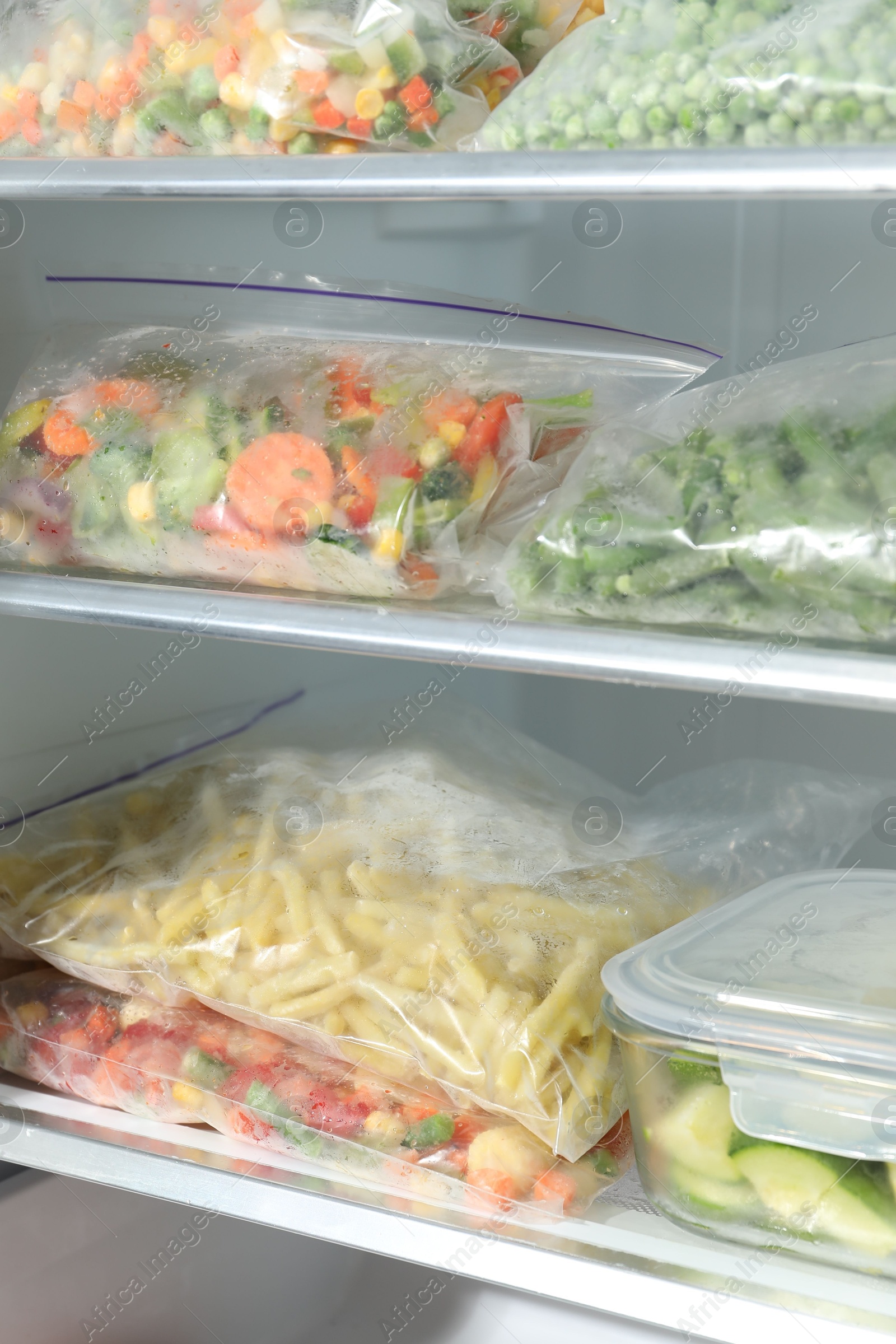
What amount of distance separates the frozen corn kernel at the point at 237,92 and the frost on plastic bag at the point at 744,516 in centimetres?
Result: 37

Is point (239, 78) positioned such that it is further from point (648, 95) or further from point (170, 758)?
point (170, 758)

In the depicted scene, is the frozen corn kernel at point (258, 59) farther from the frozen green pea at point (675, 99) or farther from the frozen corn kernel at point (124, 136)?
the frozen green pea at point (675, 99)

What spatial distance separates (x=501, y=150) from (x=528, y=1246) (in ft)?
2.60

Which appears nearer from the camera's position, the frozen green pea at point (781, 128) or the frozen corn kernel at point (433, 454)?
the frozen green pea at point (781, 128)

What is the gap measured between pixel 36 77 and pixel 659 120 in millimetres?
526

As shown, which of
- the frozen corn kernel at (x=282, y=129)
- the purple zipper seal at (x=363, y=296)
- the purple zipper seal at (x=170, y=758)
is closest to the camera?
the frozen corn kernel at (x=282, y=129)

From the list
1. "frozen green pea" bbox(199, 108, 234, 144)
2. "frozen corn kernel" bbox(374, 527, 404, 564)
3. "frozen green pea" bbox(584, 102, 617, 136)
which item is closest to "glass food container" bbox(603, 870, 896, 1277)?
"frozen corn kernel" bbox(374, 527, 404, 564)

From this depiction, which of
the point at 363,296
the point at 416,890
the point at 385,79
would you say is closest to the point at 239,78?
the point at 385,79

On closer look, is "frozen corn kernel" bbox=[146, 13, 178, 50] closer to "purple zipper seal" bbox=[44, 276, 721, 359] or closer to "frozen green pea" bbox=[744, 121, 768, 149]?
"purple zipper seal" bbox=[44, 276, 721, 359]

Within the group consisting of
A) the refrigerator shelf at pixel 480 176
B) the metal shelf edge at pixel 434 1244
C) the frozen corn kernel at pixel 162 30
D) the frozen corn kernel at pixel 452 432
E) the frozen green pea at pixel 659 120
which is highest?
the frozen corn kernel at pixel 162 30

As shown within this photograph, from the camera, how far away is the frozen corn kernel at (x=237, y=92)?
88 centimetres

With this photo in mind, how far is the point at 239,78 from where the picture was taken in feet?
2.88

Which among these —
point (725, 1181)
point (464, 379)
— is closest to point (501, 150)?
point (464, 379)

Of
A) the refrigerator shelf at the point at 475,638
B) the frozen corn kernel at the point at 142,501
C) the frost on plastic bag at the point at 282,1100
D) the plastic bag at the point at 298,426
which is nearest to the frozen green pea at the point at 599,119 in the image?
the plastic bag at the point at 298,426
